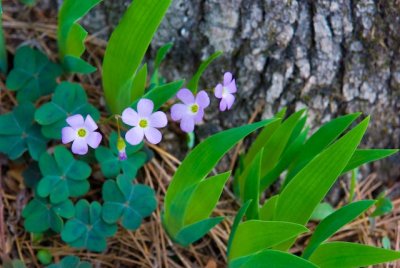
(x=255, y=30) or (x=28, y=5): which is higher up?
(x=28, y=5)

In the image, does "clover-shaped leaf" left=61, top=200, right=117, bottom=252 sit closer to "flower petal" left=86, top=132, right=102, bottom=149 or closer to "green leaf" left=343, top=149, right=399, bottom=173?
"flower petal" left=86, top=132, right=102, bottom=149

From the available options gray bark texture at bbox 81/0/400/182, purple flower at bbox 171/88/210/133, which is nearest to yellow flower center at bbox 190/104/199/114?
purple flower at bbox 171/88/210/133

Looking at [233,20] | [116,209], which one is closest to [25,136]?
[116,209]

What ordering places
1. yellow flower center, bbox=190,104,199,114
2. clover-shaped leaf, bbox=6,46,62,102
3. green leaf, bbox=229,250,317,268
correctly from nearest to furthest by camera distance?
green leaf, bbox=229,250,317,268 → yellow flower center, bbox=190,104,199,114 → clover-shaped leaf, bbox=6,46,62,102

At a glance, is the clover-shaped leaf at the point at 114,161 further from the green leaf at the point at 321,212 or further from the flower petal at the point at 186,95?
the green leaf at the point at 321,212

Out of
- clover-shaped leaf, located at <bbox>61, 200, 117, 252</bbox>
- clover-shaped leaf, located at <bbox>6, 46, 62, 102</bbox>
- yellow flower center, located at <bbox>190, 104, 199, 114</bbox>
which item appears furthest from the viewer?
clover-shaped leaf, located at <bbox>6, 46, 62, 102</bbox>

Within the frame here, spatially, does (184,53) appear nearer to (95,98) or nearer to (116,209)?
(95,98)
